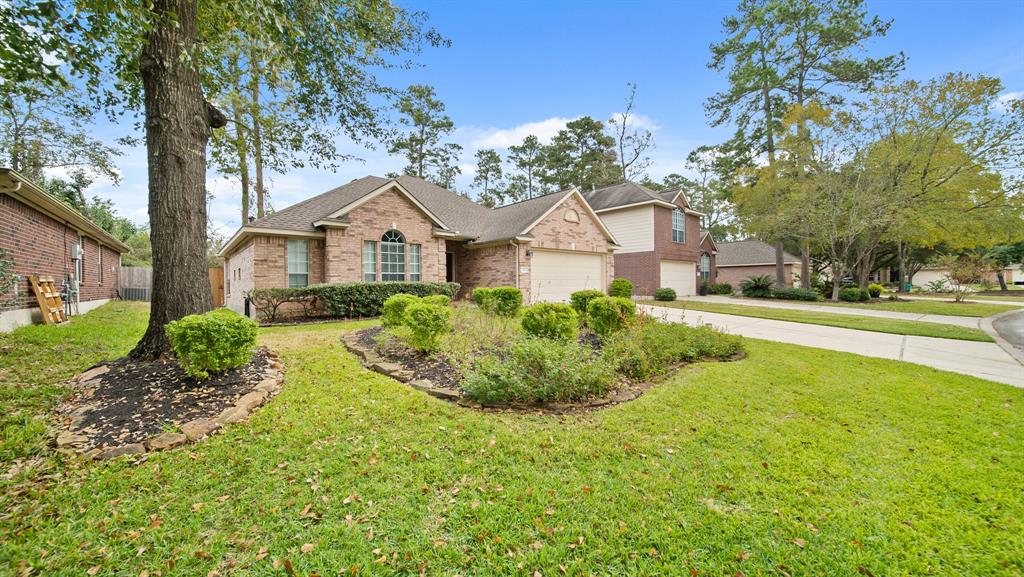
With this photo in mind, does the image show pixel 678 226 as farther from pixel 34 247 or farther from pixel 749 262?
pixel 34 247

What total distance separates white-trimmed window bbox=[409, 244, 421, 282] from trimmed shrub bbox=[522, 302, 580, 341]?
26.6 feet

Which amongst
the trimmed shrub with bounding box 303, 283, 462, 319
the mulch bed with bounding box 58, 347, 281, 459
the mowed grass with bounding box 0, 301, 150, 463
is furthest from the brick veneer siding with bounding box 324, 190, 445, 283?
the mulch bed with bounding box 58, 347, 281, 459

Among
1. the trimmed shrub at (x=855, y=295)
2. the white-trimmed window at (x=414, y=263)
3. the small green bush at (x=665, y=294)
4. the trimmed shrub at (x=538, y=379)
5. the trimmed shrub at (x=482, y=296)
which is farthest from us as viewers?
the small green bush at (x=665, y=294)

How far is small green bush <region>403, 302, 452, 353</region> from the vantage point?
225 inches

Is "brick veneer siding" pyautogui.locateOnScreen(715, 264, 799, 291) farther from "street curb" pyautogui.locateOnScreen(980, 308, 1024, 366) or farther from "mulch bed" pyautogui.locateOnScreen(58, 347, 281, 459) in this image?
"mulch bed" pyautogui.locateOnScreen(58, 347, 281, 459)

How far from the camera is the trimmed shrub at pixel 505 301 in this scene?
384 inches

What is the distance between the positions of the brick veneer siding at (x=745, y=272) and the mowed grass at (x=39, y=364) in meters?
35.6

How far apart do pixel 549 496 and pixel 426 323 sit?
357 centimetres

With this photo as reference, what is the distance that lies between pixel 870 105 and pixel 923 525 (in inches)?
959

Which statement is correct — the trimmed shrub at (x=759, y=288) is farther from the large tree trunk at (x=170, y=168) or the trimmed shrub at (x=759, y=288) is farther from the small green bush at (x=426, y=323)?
the large tree trunk at (x=170, y=168)

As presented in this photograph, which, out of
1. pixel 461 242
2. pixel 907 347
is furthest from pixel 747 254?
pixel 907 347

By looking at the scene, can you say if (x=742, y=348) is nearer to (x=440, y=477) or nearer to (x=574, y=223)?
(x=440, y=477)

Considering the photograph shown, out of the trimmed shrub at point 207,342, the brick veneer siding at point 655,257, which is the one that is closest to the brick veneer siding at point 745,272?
the brick veneer siding at point 655,257

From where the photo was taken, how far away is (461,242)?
16781mm
